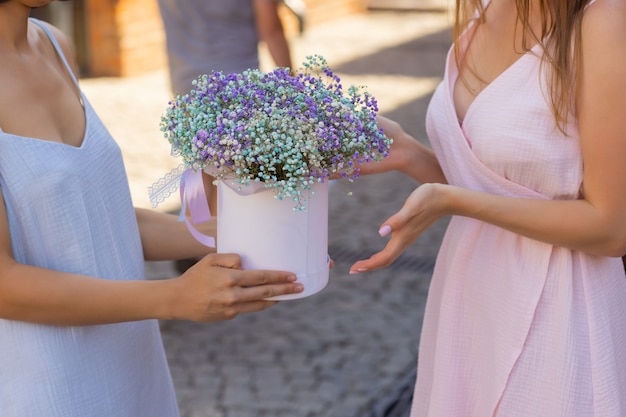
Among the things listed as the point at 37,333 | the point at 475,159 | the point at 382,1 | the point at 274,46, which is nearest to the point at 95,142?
the point at 37,333

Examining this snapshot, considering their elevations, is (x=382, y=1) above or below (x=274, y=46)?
below

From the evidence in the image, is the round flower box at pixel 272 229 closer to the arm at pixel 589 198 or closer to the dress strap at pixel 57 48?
the arm at pixel 589 198

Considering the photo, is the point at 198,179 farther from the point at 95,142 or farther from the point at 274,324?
the point at 274,324

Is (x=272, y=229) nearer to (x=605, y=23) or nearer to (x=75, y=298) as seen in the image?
(x=75, y=298)

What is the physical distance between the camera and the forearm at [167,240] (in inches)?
86.1

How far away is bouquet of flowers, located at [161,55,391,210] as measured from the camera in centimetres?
166

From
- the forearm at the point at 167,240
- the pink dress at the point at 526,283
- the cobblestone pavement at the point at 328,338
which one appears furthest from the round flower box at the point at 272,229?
the cobblestone pavement at the point at 328,338

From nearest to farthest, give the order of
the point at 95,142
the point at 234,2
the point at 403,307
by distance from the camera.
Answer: the point at 95,142
the point at 234,2
the point at 403,307

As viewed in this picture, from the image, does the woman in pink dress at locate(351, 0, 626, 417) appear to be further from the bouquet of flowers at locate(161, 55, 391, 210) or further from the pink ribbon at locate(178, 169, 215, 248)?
the pink ribbon at locate(178, 169, 215, 248)

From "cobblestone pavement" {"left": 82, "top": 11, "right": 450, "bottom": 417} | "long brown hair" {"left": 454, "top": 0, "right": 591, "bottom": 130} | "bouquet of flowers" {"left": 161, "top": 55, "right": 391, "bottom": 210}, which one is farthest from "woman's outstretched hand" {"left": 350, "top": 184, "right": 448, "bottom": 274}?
"cobblestone pavement" {"left": 82, "top": 11, "right": 450, "bottom": 417}

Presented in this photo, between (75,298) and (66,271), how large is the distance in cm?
9

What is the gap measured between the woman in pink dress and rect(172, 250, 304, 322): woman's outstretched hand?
28 cm

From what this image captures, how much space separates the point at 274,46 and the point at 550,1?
9.32 feet

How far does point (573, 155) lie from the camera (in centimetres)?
201
